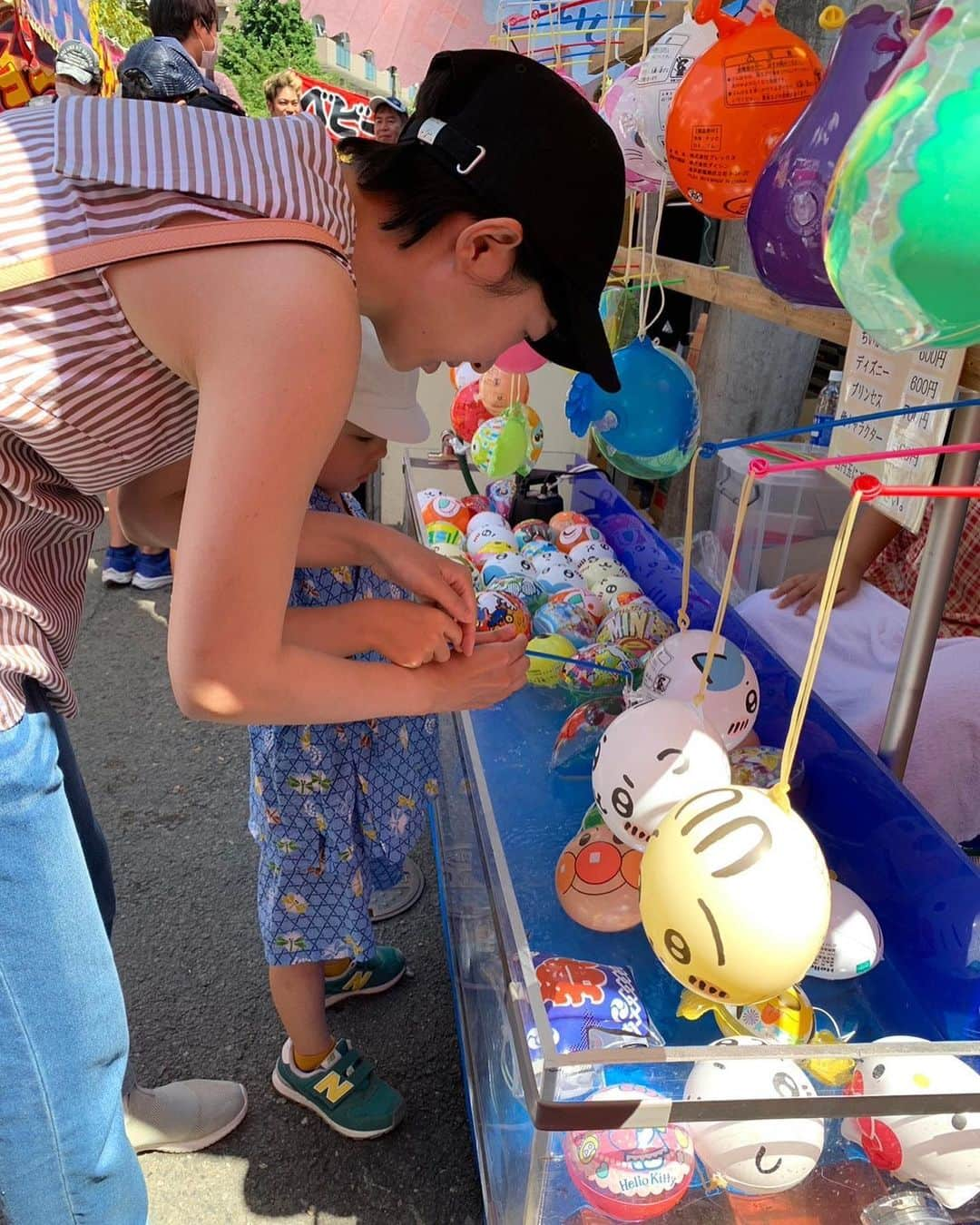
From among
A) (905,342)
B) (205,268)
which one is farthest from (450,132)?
(905,342)

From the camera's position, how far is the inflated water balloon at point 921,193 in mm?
570

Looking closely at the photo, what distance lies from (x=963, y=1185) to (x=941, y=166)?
102cm

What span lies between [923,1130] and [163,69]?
3.71 m

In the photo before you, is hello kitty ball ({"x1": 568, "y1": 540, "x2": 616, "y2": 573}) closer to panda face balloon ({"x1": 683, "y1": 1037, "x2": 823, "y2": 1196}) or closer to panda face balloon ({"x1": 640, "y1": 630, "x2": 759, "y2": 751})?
panda face balloon ({"x1": 640, "y1": 630, "x2": 759, "y2": 751})

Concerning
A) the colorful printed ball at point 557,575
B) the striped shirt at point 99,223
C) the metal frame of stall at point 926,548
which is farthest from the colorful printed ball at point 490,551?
the striped shirt at point 99,223

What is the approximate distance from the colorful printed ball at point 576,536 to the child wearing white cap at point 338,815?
0.96 metres

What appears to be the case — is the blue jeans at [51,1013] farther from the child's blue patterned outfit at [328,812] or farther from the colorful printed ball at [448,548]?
the colorful printed ball at [448,548]

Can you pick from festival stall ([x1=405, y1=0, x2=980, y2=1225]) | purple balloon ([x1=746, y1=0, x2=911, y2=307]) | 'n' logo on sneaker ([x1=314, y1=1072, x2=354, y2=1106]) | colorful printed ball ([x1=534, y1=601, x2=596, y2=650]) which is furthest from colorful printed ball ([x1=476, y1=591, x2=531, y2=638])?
purple balloon ([x1=746, y1=0, x2=911, y2=307])

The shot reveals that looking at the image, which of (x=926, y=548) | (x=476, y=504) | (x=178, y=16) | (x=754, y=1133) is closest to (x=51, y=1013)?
(x=754, y=1133)

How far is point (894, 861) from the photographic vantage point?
123cm

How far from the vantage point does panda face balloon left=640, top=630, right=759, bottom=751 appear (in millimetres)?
1396

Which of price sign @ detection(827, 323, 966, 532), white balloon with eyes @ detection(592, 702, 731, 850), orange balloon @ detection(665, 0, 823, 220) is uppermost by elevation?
orange balloon @ detection(665, 0, 823, 220)

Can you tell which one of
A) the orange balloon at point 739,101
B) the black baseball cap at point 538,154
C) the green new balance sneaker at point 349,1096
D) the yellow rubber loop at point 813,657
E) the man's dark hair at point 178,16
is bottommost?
the green new balance sneaker at point 349,1096

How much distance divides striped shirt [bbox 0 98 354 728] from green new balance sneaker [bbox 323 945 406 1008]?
4.27 ft
